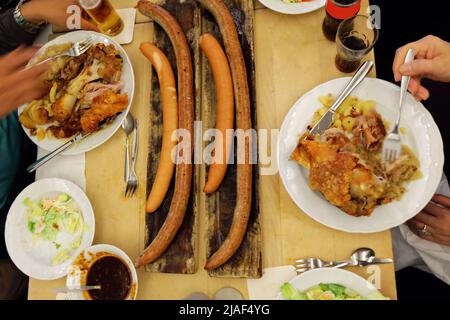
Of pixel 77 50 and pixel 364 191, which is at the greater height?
pixel 77 50

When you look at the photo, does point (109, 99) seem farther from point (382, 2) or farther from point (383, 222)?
point (382, 2)

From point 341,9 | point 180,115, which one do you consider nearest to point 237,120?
point 180,115

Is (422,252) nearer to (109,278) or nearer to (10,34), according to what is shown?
(109,278)

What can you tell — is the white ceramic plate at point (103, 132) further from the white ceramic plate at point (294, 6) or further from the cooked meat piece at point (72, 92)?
the white ceramic plate at point (294, 6)

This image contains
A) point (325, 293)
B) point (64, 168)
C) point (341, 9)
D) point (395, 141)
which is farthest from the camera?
point (64, 168)

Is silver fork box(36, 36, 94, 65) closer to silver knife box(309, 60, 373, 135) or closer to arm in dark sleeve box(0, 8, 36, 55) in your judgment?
arm in dark sleeve box(0, 8, 36, 55)

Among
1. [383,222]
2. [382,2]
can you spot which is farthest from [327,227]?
[382,2]

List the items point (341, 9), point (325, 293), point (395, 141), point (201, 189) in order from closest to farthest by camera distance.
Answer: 1. point (325, 293)
2. point (395, 141)
3. point (341, 9)
4. point (201, 189)
